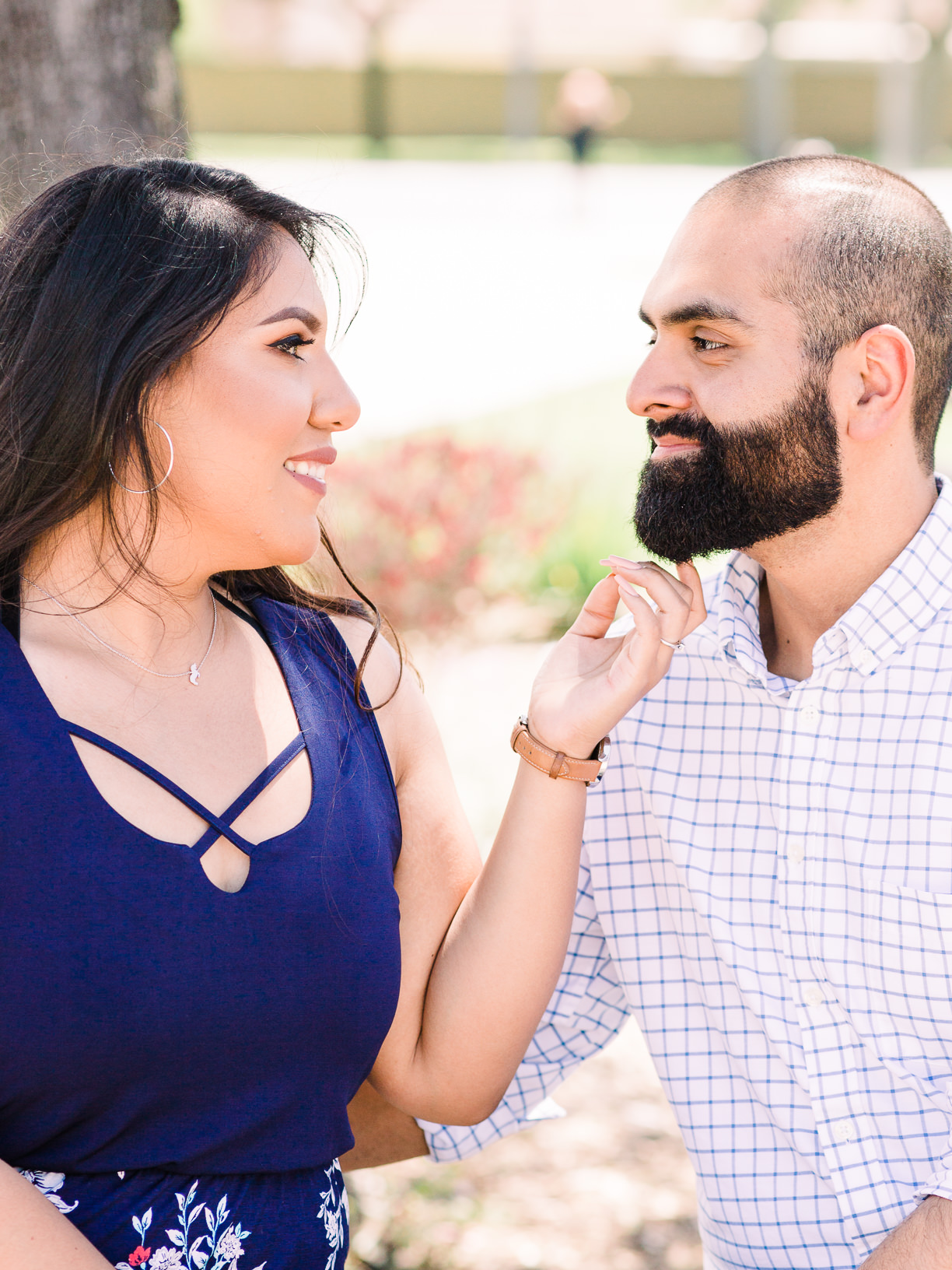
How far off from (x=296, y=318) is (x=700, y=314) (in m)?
0.72

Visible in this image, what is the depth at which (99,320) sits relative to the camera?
6.61 ft

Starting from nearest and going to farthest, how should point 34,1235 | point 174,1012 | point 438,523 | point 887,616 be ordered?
point 34,1235 < point 174,1012 < point 887,616 < point 438,523

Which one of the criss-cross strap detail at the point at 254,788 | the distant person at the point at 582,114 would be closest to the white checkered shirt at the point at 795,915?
the criss-cross strap detail at the point at 254,788

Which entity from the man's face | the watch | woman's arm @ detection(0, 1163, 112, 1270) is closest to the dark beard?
the man's face

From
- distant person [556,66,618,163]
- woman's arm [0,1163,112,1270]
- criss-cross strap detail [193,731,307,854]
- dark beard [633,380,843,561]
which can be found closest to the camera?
woman's arm [0,1163,112,1270]

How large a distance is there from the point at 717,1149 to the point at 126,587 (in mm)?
1339

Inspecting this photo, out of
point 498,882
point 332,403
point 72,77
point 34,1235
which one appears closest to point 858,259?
point 332,403

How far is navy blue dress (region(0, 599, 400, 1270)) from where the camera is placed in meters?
1.84

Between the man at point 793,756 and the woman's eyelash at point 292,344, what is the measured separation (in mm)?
606

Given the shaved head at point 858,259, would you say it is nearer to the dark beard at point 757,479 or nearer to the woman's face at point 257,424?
the dark beard at point 757,479

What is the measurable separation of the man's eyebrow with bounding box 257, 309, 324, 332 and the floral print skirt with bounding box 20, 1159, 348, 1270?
1.25 metres

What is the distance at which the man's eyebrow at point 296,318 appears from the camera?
6.88 feet

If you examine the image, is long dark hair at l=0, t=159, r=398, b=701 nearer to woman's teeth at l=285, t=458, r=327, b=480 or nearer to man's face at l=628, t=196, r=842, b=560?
woman's teeth at l=285, t=458, r=327, b=480

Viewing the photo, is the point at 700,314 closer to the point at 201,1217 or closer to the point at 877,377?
the point at 877,377
